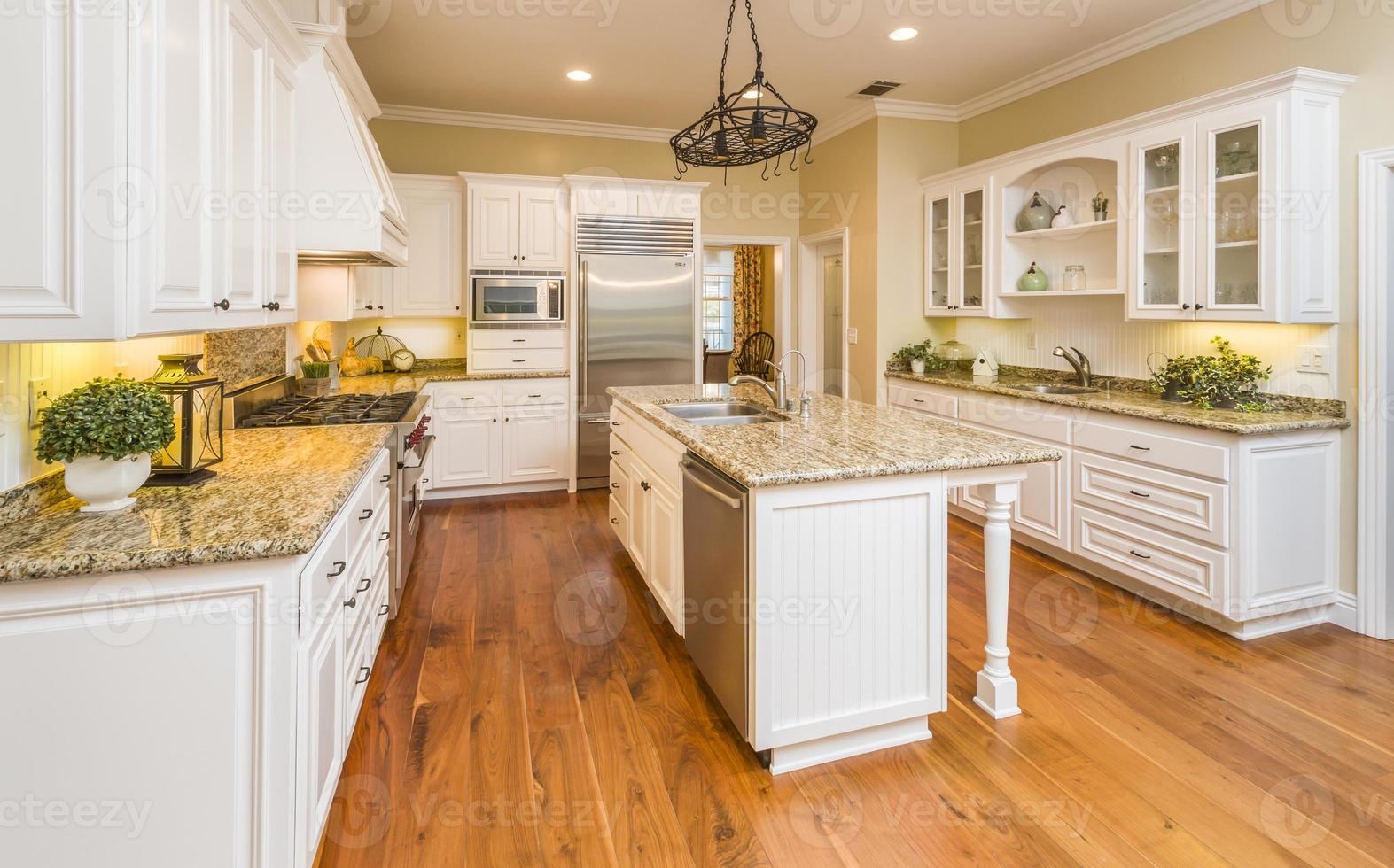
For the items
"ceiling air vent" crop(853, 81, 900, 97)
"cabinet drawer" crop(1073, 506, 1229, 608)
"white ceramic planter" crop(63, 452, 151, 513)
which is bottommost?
"cabinet drawer" crop(1073, 506, 1229, 608)

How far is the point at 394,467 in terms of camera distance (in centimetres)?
302

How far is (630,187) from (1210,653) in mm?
4530

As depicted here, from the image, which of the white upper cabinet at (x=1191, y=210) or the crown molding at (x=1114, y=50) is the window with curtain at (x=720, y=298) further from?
the white upper cabinet at (x=1191, y=210)

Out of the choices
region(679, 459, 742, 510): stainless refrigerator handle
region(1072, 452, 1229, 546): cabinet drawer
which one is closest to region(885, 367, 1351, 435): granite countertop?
region(1072, 452, 1229, 546): cabinet drawer

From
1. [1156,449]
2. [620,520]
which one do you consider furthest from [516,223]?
[1156,449]

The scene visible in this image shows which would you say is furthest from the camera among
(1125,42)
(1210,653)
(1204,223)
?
(1125,42)

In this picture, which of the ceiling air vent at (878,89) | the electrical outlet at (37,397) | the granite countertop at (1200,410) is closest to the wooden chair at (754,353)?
the ceiling air vent at (878,89)

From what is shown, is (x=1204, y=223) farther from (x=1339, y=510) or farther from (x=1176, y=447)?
(x=1339, y=510)

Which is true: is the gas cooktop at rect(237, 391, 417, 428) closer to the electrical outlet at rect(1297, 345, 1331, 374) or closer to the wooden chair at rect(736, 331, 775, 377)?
the electrical outlet at rect(1297, 345, 1331, 374)

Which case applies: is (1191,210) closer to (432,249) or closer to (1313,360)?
(1313,360)

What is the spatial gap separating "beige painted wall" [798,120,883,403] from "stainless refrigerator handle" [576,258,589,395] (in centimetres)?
203

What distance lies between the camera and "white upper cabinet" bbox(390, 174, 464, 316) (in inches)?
212

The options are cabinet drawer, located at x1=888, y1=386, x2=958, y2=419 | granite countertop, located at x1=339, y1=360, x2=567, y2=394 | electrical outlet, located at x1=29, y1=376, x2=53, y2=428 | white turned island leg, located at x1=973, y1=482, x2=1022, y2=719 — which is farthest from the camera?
cabinet drawer, located at x1=888, y1=386, x2=958, y2=419

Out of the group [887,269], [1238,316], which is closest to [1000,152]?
[887,269]
